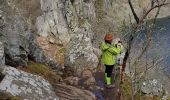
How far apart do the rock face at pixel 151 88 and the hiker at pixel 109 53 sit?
154 cm

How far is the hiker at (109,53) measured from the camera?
1591 centimetres

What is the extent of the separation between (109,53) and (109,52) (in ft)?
0.17

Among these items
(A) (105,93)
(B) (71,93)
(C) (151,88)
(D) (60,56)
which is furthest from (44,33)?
(C) (151,88)

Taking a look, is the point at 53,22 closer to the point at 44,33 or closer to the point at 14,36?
the point at 44,33

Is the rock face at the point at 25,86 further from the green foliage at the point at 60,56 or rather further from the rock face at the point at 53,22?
the rock face at the point at 53,22

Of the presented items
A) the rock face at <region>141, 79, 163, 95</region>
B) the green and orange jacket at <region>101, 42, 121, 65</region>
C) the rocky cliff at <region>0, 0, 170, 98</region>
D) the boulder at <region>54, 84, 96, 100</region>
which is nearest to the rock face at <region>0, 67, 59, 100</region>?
the rocky cliff at <region>0, 0, 170, 98</region>

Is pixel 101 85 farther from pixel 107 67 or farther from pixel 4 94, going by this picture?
pixel 4 94

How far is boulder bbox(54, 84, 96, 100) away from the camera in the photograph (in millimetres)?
14375

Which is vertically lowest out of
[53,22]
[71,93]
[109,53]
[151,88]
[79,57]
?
[151,88]

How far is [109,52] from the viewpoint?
52.7ft

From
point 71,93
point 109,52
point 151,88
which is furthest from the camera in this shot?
point 151,88

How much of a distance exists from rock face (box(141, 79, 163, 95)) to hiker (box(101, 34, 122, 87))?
154 cm

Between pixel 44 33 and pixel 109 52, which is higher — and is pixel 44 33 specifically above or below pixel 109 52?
above

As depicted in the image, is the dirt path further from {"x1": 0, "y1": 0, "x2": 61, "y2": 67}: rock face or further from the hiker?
{"x1": 0, "y1": 0, "x2": 61, "y2": 67}: rock face
